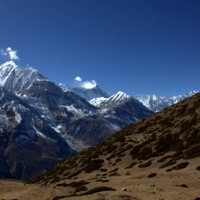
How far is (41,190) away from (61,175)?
51.3 meters

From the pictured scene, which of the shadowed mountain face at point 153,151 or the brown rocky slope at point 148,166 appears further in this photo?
the shadowed mountain face at point 153,151

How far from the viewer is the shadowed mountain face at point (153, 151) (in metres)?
60.0

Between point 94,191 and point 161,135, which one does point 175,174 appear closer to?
point 94,191

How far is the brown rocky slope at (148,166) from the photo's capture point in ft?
119

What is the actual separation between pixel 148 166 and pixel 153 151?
11721 mm

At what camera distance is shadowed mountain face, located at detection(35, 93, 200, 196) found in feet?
197

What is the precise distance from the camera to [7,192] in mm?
45312

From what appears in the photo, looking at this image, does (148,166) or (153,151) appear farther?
(153,151)

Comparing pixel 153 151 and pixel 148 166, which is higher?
pixel 153 151

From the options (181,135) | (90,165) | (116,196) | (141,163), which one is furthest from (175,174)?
(90,165)

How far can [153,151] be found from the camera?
7675 cm

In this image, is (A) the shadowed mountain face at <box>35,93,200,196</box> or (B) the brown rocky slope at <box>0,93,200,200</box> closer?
(B) the brown rocky slope at <box>0,93,200,200</box>

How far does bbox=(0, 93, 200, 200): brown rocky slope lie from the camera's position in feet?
119

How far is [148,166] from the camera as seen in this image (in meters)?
65.2
